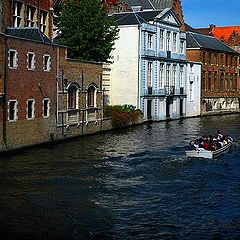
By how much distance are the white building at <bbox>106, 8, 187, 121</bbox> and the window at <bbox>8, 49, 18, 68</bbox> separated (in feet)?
78.4

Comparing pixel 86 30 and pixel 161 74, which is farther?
pixel 161 74

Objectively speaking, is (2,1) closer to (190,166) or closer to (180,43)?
(190,166)

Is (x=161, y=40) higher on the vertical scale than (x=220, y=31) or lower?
lower

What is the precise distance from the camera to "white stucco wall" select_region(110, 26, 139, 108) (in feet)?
183

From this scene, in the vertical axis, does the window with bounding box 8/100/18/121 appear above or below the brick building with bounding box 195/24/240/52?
below

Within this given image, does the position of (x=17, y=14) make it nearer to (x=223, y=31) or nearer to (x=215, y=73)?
(x=215, y=73)

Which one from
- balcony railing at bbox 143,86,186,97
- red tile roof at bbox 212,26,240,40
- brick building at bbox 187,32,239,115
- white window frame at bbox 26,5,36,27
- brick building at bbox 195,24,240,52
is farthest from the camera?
red tile roof at bbox 212,26,240,40

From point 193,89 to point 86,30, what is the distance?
26.5m

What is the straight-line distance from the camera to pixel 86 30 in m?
46.8

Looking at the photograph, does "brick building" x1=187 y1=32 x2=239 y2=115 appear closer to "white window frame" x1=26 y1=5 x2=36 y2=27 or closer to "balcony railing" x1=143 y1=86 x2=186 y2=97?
"balcony railing" x1=143 y1=86 x2=186 y2=97

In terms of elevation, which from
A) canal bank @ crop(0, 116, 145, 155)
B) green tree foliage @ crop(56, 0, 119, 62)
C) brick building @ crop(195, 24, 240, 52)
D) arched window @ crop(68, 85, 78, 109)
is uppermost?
brick building @ crop(195, 24, 240, 52)

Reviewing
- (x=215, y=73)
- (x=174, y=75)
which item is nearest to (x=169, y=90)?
(x=174, y=75)

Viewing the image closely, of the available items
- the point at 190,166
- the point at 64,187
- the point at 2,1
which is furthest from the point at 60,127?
the point at 64,187

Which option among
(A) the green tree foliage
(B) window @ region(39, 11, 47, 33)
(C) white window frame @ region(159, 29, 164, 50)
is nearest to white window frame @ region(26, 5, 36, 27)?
(B) window @ region(39, 11, 47, 33)
